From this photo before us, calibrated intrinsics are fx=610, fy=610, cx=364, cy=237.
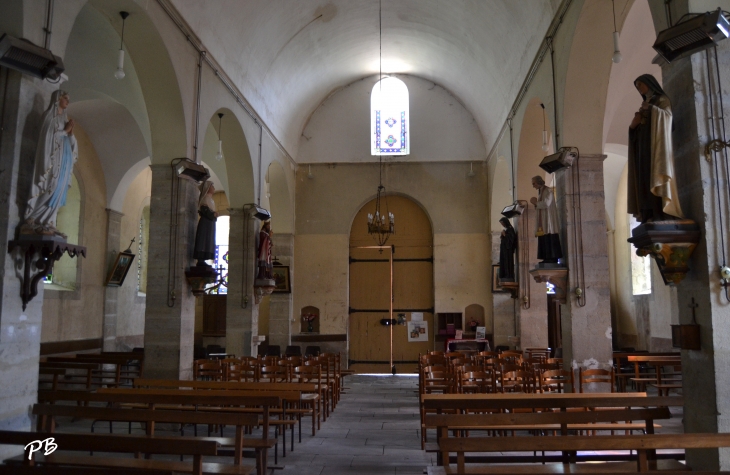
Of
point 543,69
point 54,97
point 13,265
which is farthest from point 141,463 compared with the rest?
point 543,69

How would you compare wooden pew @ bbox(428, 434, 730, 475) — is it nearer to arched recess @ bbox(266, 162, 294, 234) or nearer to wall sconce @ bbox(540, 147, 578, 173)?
wall sconce @ bbox(540, 147, 578, 173)

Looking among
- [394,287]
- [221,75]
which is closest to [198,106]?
[221,75]

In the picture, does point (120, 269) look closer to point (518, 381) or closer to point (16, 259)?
point (16, 259)

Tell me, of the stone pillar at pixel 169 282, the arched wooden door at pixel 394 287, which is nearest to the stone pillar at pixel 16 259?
the stone pillar at pixel 169 282

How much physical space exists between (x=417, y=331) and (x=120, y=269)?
8.29m

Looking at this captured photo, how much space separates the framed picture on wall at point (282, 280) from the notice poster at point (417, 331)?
12.4 ft

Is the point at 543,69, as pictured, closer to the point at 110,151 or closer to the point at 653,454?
the point at 653,454

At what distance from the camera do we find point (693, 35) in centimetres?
476

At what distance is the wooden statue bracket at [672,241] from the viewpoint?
16.1ft

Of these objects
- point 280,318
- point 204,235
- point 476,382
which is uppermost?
point 204,235

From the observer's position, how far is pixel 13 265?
5.25 meters

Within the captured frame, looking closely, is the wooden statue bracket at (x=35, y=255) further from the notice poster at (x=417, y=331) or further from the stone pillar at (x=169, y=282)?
the notice poster at (x=417, y=331)

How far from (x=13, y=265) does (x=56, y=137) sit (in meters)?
1.22

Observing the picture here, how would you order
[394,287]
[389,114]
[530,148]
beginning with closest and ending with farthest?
[530,148]
[394,287]
[389,114]
